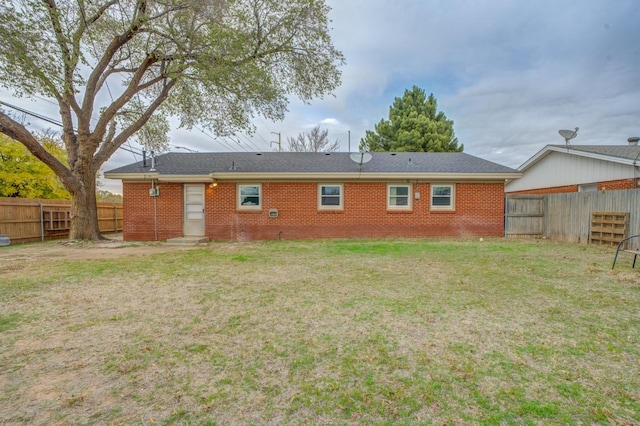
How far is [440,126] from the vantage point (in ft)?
72.5

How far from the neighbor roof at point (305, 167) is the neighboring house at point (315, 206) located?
148 mm

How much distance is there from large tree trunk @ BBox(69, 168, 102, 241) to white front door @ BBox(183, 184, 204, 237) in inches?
131

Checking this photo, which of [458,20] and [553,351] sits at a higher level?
[458,20]

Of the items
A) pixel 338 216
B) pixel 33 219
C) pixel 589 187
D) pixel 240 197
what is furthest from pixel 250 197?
pixel 589 187

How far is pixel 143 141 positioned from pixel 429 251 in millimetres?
14136

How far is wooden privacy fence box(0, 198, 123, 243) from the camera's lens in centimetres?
1134

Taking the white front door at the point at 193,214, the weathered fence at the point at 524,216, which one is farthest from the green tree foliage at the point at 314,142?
the weathered fence at the point at 524,216

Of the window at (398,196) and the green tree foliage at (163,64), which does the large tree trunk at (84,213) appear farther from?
the window at (398,196)

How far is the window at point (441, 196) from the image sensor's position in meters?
12.1

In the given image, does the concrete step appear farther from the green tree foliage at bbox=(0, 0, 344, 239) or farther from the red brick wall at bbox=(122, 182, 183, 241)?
the green tree foliage at bbox=(0, 0, 344, 239)

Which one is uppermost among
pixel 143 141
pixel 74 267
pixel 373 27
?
pixel 373 27

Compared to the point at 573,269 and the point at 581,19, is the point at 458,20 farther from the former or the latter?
the point at 573,269

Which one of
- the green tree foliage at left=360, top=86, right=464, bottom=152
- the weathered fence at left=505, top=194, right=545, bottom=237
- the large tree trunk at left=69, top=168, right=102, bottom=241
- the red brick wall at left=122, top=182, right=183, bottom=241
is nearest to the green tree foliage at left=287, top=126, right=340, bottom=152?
the green tree foliage at left=360, top=86, right=464, bottom=152

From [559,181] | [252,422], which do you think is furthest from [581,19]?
[252,422]
